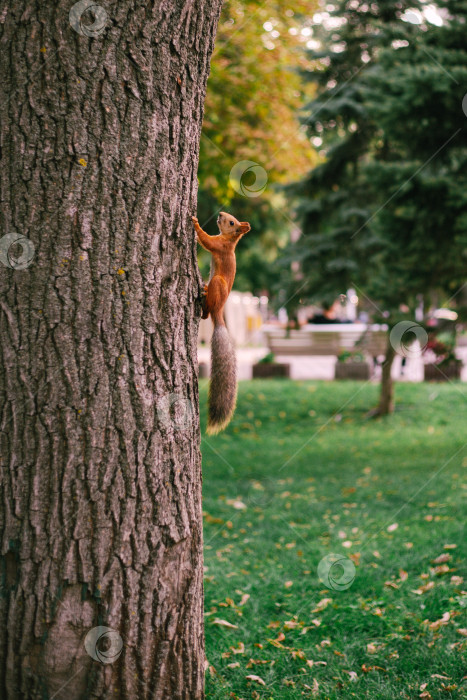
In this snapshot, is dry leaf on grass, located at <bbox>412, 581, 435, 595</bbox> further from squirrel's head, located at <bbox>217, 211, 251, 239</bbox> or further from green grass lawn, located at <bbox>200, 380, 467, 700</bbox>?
squirrel's head, located at <bbox>217, 211, 251, 239</bbox>

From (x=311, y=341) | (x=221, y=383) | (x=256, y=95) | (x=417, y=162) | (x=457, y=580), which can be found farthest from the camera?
(x=311, y=341)

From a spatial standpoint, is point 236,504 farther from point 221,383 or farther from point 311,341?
point 311,341

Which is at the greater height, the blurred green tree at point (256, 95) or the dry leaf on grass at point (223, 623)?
the blurred green tree at point (256, 95)

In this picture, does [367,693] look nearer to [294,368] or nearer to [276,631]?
[276,631]

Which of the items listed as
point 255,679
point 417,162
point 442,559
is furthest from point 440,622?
point 417,162

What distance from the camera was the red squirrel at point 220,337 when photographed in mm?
2465

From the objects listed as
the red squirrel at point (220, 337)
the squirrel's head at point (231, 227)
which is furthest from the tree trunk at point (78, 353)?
the squirrel's head at point (231, 227)

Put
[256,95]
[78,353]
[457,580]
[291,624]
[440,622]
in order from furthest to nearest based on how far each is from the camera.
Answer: [256,95] → [457,580] → [291,624] → [440,622] → [78,353]

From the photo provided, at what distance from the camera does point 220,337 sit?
2520mm

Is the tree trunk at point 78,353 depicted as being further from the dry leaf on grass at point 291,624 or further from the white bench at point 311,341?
the white bench at point 311,341

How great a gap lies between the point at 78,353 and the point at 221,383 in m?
0.64

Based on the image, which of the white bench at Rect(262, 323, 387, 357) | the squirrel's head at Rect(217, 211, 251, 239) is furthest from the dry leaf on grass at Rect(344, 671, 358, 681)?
the white bench at Rect(262, 323, 387, 357)

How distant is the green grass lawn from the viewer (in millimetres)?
2904

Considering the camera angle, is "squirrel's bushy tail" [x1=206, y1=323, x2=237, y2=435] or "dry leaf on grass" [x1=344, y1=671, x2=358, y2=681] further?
"dry leaf on grass" [x1=344, y1=671, x2=358, y2=681]
